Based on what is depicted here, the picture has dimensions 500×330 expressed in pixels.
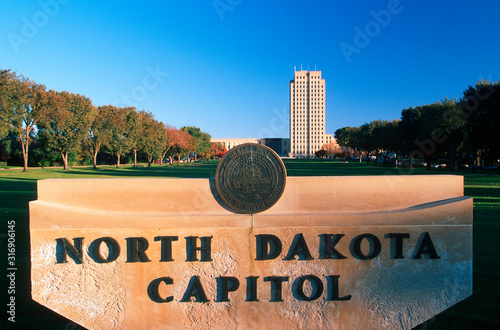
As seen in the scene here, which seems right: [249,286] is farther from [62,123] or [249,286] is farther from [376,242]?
[62,123]

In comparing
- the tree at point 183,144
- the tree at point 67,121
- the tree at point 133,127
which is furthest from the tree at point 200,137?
the tree at point 67,121

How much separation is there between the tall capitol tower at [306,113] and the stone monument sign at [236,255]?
15653 cm

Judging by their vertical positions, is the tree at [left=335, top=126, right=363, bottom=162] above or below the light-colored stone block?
above

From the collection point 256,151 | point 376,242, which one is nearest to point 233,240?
point 256,151

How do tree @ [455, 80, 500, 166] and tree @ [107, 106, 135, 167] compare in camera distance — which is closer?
tree @ [455, 80, 500, 166]

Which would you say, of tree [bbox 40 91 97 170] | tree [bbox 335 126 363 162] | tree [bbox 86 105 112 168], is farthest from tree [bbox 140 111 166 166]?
tree [bbox 335 126 363 162]

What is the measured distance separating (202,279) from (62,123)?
1843 inches

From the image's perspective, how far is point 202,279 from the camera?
492cm

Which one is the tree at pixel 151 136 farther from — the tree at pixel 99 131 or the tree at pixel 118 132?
the tree at pixel 99 131

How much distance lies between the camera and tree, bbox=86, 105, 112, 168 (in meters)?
52.3

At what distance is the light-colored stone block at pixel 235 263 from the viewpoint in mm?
4855

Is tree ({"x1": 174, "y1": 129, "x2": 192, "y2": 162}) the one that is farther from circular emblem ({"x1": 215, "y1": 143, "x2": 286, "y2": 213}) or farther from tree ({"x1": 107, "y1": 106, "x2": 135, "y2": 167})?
circular emblem ({"x1": 215, "y1": 143, "x2": 286, "y2": 213})

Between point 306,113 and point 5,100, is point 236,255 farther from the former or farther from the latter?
point 306,113

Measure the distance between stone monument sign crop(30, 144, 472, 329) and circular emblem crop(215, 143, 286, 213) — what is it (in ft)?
0.05
